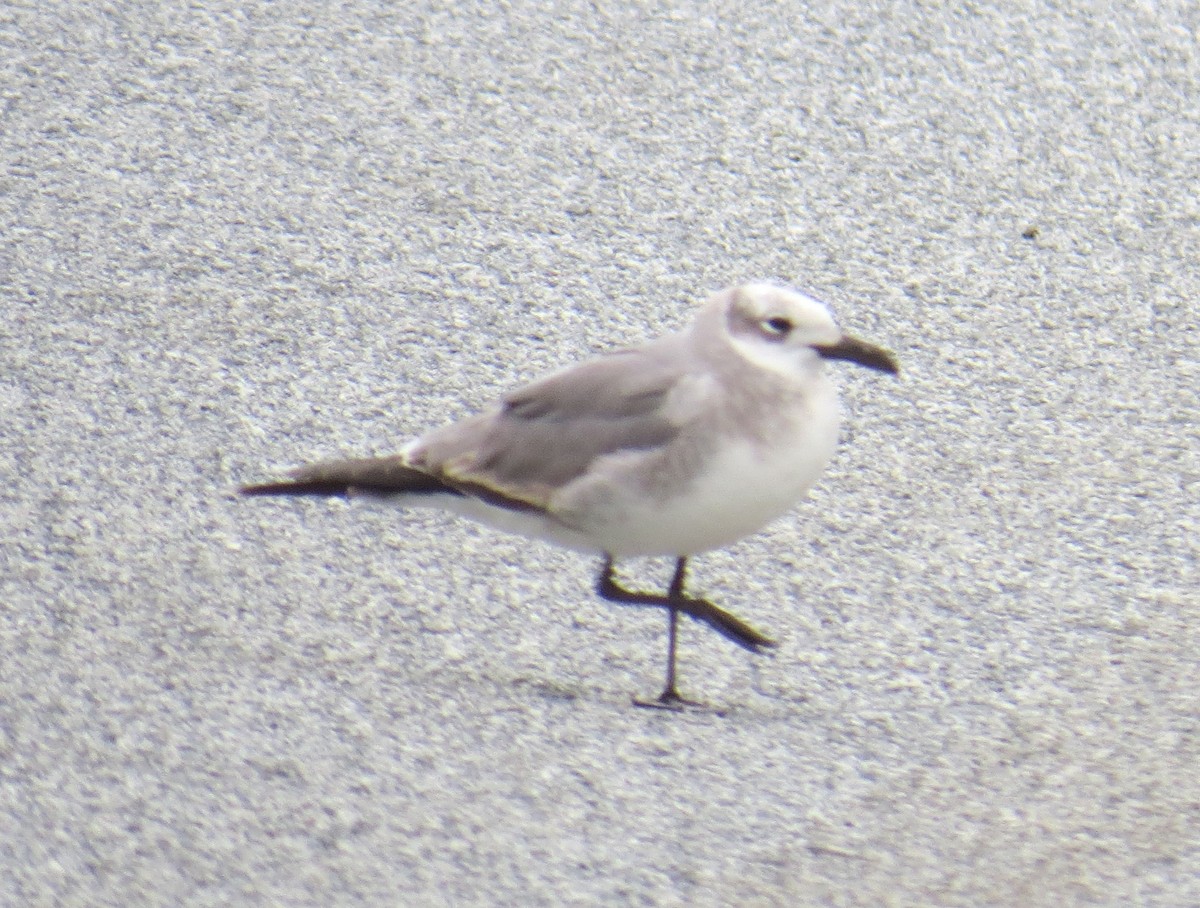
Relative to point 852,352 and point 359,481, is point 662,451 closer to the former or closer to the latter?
point 852,352

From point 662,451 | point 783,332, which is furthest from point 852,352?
point 662,451

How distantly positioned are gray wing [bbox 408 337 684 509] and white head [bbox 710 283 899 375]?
13 cm

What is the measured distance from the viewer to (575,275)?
5.84 m

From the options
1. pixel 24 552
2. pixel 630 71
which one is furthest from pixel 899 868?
pixel 630 71

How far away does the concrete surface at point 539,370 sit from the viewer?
343 centimetres

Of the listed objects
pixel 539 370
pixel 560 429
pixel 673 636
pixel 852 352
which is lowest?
pixel 539 370

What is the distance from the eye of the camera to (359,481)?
3951 mm

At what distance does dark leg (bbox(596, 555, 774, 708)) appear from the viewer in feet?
12.7

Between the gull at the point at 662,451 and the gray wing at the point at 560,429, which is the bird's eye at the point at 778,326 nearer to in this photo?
the gull at the point at 662,451

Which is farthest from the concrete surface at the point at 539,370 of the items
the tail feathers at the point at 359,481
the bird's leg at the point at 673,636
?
the tail feathers at the point at 359,481

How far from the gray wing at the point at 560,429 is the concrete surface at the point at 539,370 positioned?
1.38 ft

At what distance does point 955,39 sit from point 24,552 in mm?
4121

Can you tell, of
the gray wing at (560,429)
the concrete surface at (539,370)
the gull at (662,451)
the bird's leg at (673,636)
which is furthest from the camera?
the bird's leg at (673,636)

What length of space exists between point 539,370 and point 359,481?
1.48m
